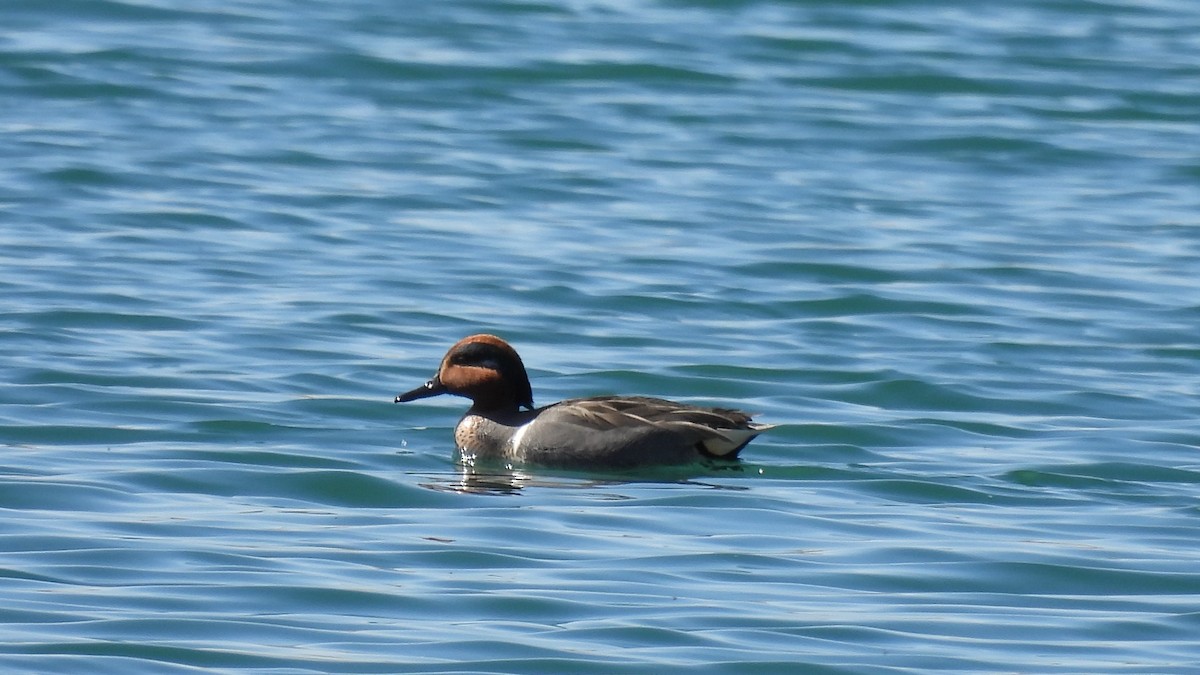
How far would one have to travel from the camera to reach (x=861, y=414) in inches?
463

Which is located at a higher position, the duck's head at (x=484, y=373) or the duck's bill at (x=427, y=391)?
the duck's head at (x=484, y=373)

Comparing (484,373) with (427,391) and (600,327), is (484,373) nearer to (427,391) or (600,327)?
(427,391)

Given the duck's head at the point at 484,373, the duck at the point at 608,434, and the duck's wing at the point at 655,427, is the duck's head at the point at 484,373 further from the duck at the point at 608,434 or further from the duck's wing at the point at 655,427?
the duck's wing at the point at 655,427

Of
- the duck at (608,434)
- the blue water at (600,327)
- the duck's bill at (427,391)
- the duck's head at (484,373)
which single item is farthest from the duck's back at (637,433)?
the duck's bill at (427,391)

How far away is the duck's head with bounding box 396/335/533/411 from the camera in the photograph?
11.1 metres

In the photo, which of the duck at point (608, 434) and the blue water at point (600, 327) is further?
the duck at point (608, 434)

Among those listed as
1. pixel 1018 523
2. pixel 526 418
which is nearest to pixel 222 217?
pixel 526 418

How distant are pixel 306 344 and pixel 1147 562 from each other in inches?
234

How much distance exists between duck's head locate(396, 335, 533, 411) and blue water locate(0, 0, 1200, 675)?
13.4 inches

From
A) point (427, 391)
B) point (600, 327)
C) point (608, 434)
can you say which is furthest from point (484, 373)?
point (600, 327)

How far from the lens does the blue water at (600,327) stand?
25.1ft

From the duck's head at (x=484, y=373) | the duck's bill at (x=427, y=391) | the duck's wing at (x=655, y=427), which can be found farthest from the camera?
the duck's bill at (x=427, y=391)

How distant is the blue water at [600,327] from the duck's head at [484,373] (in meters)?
0.34

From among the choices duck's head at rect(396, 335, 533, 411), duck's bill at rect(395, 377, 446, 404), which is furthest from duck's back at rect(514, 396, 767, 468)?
duck's bill at rect(395, 377, 446, 404)
